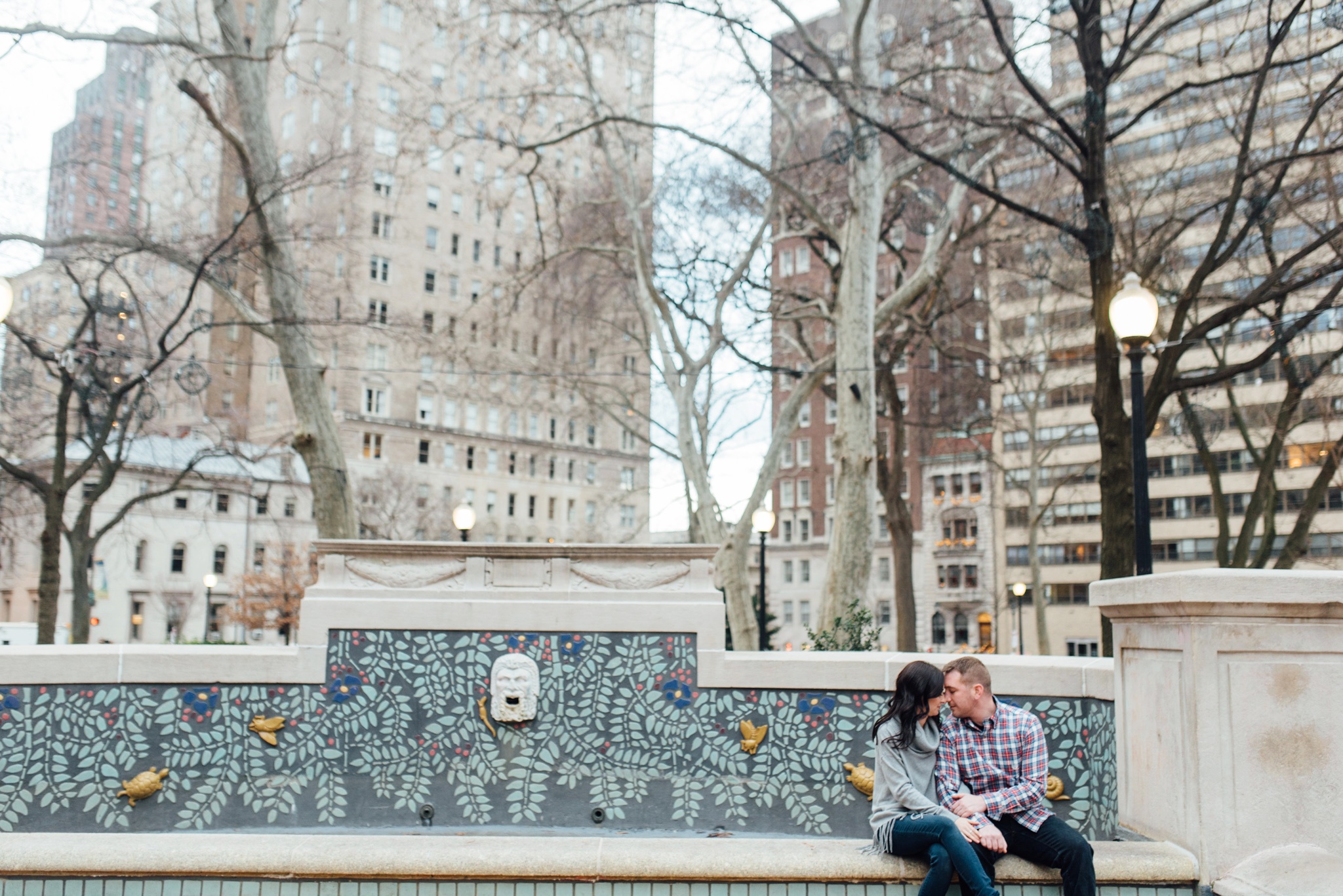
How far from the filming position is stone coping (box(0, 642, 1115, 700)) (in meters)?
9.27

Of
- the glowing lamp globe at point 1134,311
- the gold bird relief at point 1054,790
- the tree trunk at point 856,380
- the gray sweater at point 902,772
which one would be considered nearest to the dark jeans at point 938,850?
the gray sweater at point 902,772

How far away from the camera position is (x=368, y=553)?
32.9ft

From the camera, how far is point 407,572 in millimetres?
10023

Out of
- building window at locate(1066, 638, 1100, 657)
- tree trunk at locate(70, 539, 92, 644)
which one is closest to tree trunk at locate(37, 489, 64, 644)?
tree trunk at locate(70, 539, 92, 644)

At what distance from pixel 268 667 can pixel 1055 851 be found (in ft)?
22.3

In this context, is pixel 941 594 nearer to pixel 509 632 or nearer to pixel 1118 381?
pixel 1118 381

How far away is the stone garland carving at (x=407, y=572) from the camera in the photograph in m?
10.0

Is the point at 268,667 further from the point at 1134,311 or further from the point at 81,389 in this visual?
the point at 81,389

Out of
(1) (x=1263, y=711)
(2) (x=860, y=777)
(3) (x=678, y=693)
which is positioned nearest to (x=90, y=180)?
(3) (x=678, y=693)

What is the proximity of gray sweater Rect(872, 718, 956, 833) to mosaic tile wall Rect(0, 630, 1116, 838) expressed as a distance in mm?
3983

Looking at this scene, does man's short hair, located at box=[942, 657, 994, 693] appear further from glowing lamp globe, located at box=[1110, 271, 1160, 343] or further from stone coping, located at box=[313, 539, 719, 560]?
glowing lamp globe, located at box=[1110, 271, 1160, 343]

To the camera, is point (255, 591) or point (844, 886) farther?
point (255, 591)

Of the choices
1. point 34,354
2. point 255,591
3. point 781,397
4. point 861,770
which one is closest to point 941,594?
point 781,397

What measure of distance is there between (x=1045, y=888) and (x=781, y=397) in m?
61.7
